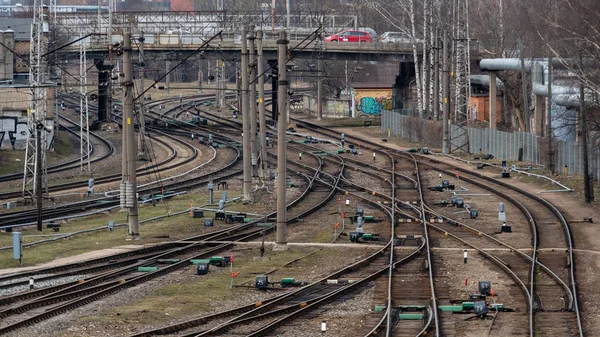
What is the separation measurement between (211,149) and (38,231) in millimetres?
28357

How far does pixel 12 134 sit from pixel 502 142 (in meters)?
25.4

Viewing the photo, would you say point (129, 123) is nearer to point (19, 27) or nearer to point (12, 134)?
point (12, 134)

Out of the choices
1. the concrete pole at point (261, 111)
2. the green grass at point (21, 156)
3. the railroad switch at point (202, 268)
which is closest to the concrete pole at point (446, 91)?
the concrete pole at point (261, 111)

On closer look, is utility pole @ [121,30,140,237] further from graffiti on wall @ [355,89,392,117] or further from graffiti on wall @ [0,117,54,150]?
graffiti on wall @ [355,89,392,117]

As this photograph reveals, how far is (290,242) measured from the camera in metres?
29.0

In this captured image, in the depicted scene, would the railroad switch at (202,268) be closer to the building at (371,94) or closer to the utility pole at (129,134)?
the utility pole at (129,134)

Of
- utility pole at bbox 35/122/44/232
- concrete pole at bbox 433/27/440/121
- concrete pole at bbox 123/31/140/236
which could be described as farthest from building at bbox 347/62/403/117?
concrete pole at bbox 123/31/140/236

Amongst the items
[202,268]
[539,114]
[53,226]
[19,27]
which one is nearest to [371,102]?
[19,27]

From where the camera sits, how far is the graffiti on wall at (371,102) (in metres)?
83.9

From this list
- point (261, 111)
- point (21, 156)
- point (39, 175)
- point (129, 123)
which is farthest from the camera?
point (21, 156)

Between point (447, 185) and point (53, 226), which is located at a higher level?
point (447, 185)

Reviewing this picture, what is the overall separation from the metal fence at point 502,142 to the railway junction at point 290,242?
0.56 metres

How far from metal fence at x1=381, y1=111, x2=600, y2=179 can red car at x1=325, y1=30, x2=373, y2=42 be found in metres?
11.3

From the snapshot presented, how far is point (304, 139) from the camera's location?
211 feet
